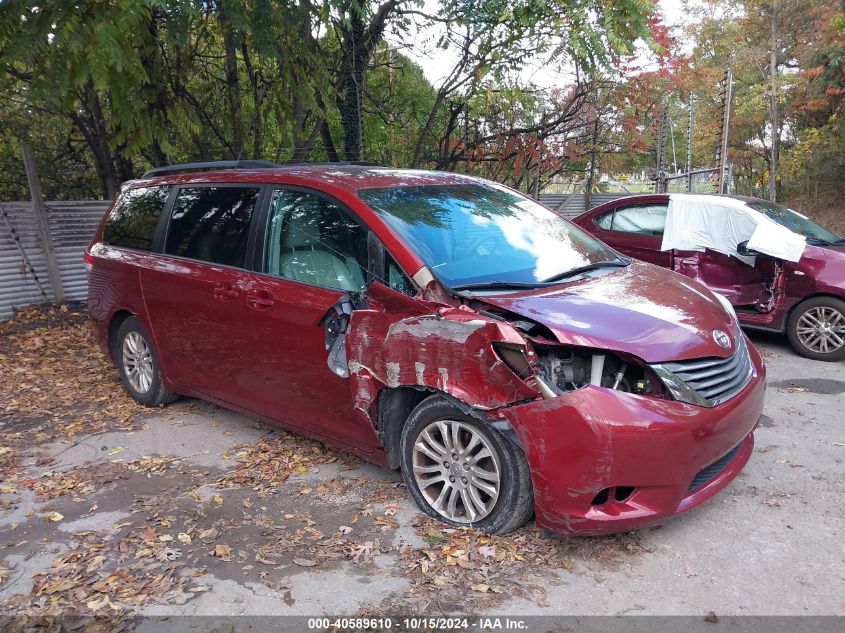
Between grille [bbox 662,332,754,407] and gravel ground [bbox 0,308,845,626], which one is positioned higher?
grille [bbox 662,332,754,407]

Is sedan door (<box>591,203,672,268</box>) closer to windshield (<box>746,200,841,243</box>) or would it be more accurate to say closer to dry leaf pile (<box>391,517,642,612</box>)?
windshield (<box>746,200,841,243</box>)

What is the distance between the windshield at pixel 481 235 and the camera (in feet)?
11.8

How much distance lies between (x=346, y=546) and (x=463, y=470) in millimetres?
688

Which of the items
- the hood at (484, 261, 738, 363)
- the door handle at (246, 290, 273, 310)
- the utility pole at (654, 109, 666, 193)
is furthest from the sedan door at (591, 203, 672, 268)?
the utility pole at (654, 109, 666, 193)

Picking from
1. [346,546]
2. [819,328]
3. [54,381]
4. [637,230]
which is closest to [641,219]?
[637,230]

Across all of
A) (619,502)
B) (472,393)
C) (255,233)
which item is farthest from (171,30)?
(619,502)

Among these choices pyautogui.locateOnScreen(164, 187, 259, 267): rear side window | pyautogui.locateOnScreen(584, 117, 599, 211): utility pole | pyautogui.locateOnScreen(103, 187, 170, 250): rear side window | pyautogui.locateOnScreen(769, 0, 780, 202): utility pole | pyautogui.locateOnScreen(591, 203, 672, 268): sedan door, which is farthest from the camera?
pyautogui.locateOnScreen(769, 0, 780, 202): utility pole

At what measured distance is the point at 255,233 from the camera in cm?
423

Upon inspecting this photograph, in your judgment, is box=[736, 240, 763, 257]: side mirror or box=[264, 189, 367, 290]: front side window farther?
box=[736, 240, 763, 257]: side mirror

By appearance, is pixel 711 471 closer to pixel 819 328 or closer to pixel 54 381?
pixel 819 328

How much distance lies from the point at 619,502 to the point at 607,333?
748 millimetres

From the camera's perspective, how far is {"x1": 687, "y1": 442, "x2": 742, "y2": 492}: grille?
3115 millimetres

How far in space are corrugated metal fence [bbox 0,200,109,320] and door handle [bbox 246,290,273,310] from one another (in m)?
5.63

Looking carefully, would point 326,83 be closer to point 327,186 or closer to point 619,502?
point 327,186
